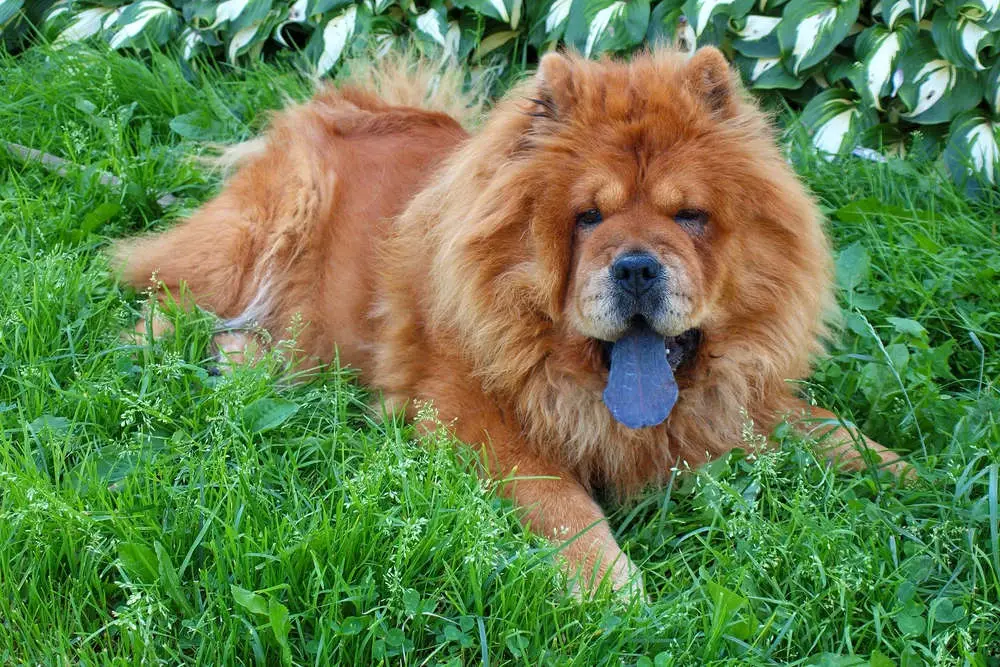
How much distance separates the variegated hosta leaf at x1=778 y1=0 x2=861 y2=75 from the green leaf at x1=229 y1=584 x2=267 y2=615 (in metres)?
3.62

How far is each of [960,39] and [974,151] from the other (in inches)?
19.3

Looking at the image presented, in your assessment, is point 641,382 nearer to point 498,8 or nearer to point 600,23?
point 600,23

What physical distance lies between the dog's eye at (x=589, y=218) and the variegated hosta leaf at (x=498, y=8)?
8.38 ft

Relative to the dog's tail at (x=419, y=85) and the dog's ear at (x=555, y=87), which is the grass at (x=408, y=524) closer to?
the dog's ear at (x=555, y=87)

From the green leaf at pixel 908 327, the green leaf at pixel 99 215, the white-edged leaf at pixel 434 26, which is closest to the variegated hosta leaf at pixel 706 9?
the white-edged leaf at pixel 434 26

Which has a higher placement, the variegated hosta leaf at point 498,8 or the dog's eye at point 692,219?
the dog's eye at point 692,219

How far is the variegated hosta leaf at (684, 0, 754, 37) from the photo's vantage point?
4758 millimetres

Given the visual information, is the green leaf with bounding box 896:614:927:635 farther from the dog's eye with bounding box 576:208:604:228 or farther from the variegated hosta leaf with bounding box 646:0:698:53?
the variegated hosta leaf with bounding box 646:0:698:53

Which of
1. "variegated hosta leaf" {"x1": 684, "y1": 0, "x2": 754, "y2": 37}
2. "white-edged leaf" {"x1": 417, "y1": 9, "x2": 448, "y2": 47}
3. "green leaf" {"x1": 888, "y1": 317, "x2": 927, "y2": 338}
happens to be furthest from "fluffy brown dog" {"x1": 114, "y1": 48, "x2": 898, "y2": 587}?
"white-edged leaf" {"x1": 417, "y1": 9, "x2": 448, "y2": 47}

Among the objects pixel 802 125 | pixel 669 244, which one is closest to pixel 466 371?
pixel 669 244

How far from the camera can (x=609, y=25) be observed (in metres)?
4.89

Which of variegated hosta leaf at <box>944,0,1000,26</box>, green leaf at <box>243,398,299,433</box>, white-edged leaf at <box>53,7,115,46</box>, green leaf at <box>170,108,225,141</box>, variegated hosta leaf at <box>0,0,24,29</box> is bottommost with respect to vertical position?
green leaf at <box>170,108,225,141</box>

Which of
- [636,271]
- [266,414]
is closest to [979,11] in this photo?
[636,271]

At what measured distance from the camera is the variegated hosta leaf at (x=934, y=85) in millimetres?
4586
